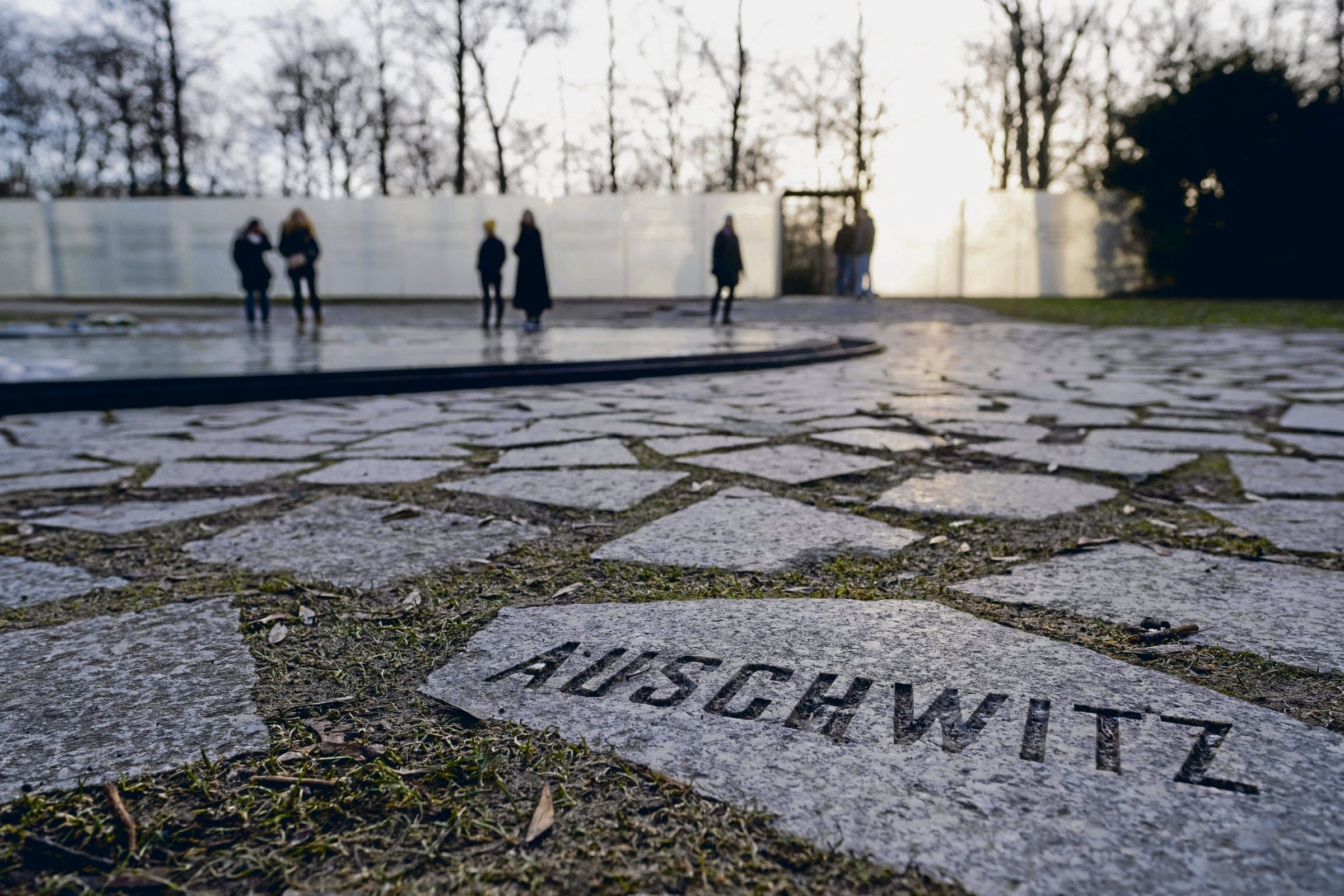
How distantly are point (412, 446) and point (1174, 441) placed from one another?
2.93m

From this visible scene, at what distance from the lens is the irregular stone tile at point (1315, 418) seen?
13.1ft

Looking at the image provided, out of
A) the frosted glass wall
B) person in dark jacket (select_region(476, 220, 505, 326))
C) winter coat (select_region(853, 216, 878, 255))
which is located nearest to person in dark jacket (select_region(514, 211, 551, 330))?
person in dark jacket (select_region(476, 220, 505, 326))

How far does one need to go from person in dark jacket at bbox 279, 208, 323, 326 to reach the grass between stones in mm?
10304

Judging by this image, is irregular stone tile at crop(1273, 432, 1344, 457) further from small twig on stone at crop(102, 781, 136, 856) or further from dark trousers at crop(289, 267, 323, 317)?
dark trousers at crop(289, 267, 323, 317)

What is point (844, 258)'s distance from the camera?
21.4 meters

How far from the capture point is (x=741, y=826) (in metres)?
1.06

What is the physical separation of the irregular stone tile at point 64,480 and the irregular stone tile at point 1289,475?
3524mm

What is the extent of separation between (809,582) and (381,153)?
28881 millimetres

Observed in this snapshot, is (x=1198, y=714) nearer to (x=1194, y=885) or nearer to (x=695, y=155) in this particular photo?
(x=1194, y=885)

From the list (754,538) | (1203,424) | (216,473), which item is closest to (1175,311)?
(1203,424)

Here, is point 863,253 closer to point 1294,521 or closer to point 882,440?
point 882,440

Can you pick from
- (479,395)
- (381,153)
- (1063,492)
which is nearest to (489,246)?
(479,395)

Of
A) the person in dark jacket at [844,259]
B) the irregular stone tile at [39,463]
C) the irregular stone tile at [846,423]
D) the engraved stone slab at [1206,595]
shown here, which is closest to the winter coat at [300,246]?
the irregular stone tile at [39,463]

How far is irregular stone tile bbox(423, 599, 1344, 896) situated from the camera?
3.27 feet
